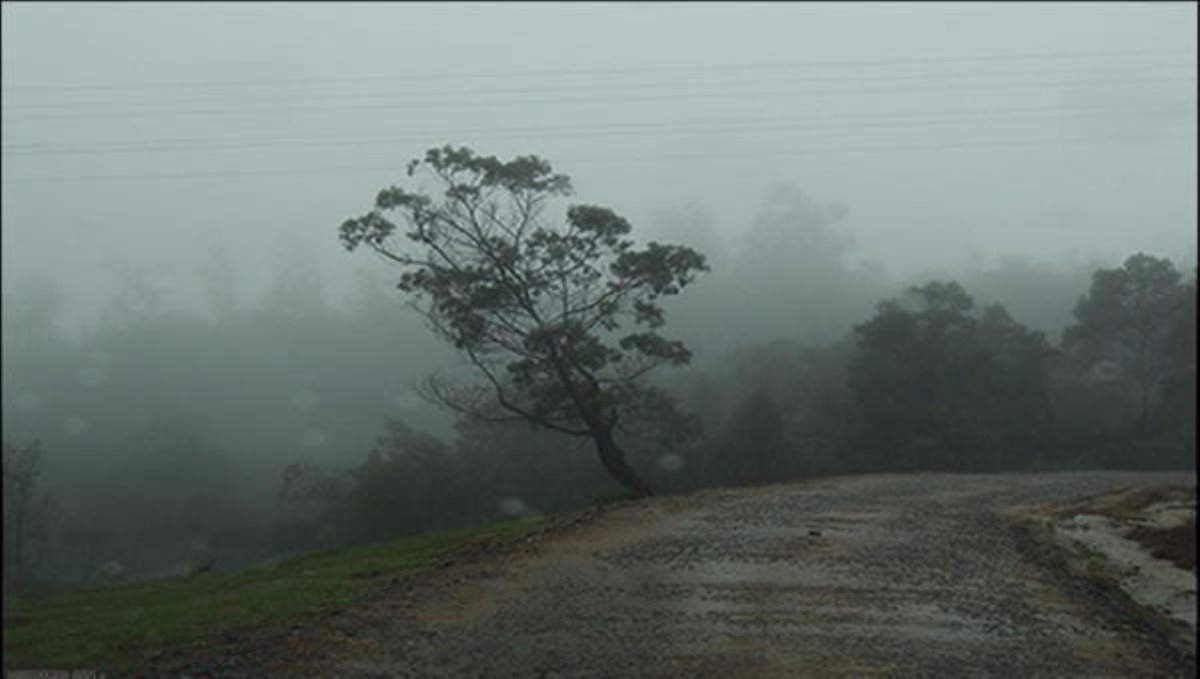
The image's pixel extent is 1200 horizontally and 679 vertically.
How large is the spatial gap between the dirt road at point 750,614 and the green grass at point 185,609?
851mm

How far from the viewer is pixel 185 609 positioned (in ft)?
38.0

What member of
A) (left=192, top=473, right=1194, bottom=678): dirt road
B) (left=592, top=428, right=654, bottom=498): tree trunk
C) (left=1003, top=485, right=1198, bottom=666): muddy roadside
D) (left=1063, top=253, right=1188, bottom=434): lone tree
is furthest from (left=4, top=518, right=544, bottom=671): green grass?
(left=1063, top=253, right=1188, bottom=434): lone tree

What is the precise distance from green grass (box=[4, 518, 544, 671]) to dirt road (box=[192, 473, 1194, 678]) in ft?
2.79

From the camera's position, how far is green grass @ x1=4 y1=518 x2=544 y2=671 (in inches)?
352

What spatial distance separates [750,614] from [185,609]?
6.06 meters

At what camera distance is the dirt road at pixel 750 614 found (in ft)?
27.2

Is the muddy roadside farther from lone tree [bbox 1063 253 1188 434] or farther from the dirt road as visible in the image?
lone tree [bbox 1063 253 1188 434]

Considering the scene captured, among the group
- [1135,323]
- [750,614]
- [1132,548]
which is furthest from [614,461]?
[1135,323]

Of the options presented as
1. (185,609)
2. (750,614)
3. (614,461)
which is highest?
(614,461)

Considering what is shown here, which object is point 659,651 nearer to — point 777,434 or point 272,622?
point 272,622

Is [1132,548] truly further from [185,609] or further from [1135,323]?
[1135,323]

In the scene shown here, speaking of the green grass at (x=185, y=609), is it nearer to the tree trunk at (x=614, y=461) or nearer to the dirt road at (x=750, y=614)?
the dirt road at (x=750, y=614)

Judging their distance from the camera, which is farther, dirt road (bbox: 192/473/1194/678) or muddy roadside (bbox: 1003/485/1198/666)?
muddy roadside (bbox: 1003/485/1198/666)

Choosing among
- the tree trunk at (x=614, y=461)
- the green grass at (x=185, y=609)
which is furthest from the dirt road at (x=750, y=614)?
the tree trunk at (x=614, y=461)
